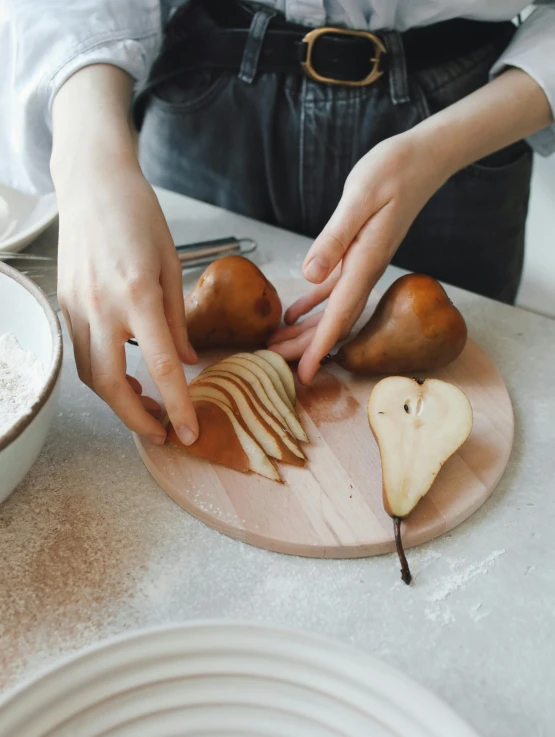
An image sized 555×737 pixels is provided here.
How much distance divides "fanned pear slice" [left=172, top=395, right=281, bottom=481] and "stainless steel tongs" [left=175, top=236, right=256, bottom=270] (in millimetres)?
317

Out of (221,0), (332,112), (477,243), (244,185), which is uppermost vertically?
(221,0)

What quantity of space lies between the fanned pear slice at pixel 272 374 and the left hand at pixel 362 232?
3cm

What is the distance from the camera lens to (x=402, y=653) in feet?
1.73

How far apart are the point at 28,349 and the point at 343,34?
567 millimetres

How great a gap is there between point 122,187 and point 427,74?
494 mm

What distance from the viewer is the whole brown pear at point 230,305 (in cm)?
76

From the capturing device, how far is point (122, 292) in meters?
0.62

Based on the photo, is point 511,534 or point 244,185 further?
point 244,185

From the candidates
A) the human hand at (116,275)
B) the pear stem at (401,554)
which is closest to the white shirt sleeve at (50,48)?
the human hand at (116,275)

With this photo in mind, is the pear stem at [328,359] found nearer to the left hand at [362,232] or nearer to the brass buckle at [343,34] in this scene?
the left hand at [362,232]

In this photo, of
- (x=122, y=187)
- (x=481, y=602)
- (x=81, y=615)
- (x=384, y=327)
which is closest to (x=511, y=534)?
(x=481, y=602)

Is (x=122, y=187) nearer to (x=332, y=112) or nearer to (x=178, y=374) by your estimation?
(x=178, y=374)

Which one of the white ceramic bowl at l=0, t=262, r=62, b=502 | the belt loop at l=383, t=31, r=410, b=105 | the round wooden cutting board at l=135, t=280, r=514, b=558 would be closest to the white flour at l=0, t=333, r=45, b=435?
the white ceramic bowl at l=0, t=262, r=62, b=502

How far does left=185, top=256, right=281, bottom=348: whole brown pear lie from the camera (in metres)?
0.76
